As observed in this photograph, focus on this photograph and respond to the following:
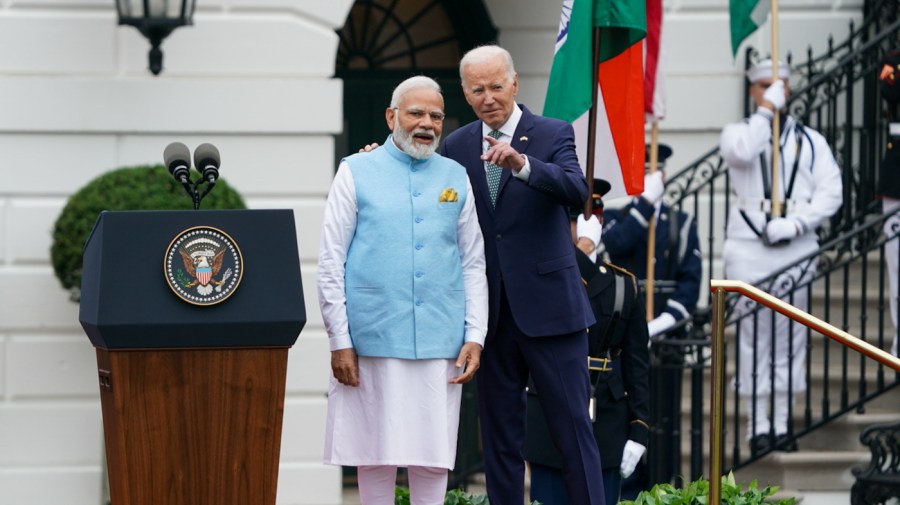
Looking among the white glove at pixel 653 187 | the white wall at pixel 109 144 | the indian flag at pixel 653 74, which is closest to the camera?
the indian flag at pixel 653 74

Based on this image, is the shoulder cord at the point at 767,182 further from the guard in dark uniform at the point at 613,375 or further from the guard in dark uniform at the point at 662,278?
the guard in dark uniform at the point at 613,375

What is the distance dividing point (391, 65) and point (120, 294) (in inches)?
291

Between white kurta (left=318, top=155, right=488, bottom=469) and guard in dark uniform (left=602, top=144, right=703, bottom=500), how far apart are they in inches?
124

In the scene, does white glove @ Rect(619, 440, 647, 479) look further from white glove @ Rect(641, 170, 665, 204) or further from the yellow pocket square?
white glove @ Rect(641, 170, 665, 204)

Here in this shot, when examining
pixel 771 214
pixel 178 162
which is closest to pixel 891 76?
pixel 771 214

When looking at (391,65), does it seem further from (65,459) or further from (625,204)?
(65,459)

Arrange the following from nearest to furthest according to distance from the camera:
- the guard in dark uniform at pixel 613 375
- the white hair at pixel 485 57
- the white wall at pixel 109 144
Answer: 1. the white hair at pixel 485 57
2. the guard in dark uniform at pixel 613 375
3. the white wall at pixel 109 144

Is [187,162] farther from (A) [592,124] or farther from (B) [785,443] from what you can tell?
(B) [785,443]

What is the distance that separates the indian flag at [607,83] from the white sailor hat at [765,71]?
3027mm

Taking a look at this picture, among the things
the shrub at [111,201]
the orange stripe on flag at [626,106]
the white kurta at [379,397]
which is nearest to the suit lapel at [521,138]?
the white kurta at [379,397]

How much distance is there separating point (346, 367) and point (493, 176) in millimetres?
979

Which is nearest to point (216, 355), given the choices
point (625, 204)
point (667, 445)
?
point (667, 445)

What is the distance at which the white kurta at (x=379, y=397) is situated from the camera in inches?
268

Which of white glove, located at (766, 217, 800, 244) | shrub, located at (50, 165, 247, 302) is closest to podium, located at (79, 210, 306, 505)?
shrub, located at (50, 165, 247, 302)
